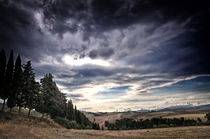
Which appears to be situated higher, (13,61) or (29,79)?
(13,61)

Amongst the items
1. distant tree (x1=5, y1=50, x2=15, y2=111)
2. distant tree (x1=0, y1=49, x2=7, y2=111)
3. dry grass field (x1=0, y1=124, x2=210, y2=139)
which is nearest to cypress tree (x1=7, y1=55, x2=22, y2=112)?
distant tree (x1=5, y1=50, x2=15, y2=111)

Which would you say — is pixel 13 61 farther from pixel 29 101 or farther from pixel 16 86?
pixel 29 101

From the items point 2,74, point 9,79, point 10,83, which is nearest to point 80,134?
point 10,83

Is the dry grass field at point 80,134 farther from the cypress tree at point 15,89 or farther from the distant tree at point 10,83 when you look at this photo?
the cypress tree at point 15,89

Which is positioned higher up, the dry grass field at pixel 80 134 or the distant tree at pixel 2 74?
the distant tree at pixel 2 74

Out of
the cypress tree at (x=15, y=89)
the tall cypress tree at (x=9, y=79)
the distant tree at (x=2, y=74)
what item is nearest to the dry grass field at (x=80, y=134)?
the distant tree at (x=2, y=74)

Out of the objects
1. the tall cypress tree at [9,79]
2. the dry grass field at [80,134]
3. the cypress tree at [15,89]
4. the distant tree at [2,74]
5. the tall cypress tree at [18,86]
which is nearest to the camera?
the dry grass field at [80,134]

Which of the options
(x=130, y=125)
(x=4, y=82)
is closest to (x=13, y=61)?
(x=4, y=82)

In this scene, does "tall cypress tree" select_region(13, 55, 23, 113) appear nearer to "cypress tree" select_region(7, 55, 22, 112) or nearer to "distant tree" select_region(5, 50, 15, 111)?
"cypress tree" select_region(7, 55, 22, 112)

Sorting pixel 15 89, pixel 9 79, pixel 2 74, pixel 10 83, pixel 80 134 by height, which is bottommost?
pixel 80 134

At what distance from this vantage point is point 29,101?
3862cm

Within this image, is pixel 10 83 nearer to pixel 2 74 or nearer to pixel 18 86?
pixel 18 86

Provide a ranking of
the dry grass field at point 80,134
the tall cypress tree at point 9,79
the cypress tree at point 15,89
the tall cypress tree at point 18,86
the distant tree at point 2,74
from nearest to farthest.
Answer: the dry grass field at point 80,134 → the distant tree at point 2,74 → the tall cypress tree at point 9,79 → the cypress tree at point 15,89 → the tall cypress tree at point 18,86

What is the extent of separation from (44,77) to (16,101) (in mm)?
10812
